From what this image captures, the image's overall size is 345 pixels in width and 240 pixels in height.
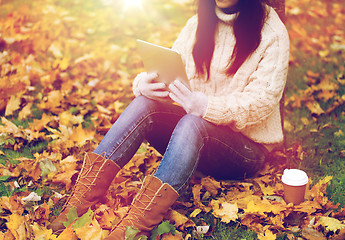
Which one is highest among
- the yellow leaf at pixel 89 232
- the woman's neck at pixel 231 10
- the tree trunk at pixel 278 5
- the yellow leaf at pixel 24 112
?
the woman's neck at pixel 231 10

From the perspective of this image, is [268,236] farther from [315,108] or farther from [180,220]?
[315,108]

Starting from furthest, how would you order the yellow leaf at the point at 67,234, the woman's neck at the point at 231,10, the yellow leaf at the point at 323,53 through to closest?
the yellow leaf at the point at 323,53, the woman's neck at the point at 231,10, the yellow leaf at the point at 67,234

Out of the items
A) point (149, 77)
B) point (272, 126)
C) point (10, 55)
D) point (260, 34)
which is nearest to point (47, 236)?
point (149, 77)

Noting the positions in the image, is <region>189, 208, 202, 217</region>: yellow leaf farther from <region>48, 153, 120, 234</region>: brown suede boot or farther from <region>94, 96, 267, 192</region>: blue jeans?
<region>48, 153, 120, 234</region>: brown suede boot

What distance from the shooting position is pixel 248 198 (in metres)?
2.08

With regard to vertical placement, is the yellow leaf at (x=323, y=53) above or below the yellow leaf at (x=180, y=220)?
below

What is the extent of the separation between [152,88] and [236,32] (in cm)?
56

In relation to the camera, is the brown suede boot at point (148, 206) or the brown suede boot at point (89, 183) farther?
the brown suede boot at point (89, 183)

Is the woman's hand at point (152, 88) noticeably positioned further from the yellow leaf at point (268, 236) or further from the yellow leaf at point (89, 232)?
the yellow leaf at point (268, 236)

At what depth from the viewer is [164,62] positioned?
197 cm

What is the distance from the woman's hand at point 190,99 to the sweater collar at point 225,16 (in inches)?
17.3

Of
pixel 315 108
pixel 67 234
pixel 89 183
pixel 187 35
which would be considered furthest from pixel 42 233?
pixel 315 108

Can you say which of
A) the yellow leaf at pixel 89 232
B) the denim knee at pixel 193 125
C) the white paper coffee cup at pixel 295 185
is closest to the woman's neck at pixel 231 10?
the denim knee at pixel 193 125

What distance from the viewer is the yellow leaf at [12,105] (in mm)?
2992
